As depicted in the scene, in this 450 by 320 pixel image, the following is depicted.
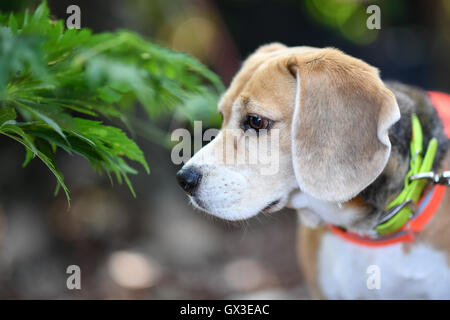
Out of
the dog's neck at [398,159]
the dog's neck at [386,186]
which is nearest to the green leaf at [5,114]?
the dog's neck at [386,186]

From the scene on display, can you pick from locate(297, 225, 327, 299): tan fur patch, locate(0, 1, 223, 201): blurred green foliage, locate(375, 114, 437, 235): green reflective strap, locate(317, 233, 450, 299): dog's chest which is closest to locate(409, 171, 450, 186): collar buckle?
locate(375, 114, 437, 235): green reflective strap

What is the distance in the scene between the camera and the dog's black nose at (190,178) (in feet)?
7.04

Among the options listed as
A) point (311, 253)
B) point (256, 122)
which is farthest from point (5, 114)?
point (311, 253)

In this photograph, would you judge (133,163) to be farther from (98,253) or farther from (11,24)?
(11,24)

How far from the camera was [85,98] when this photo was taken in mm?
1810

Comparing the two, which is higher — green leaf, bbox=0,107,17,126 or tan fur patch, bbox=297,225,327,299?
green leaf, bbox=0,107,17,126

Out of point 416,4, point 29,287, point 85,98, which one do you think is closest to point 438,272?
point 85,98

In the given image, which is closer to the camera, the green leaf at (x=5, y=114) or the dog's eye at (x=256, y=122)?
the green leaf at (x=5, y=114)

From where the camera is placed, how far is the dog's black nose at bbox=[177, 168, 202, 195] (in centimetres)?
215

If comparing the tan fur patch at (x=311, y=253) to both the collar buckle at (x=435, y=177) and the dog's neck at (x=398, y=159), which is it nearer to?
the dog's neck at (x=398, y=159)

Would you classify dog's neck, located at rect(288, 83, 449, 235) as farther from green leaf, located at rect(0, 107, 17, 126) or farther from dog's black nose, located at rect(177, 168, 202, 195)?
green leaf, located at rect(0, 107, 17, 126)

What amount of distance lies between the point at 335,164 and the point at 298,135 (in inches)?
8.1

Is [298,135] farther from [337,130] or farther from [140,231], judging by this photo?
[140,231]

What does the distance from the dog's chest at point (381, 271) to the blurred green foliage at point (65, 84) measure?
114 centimetres
